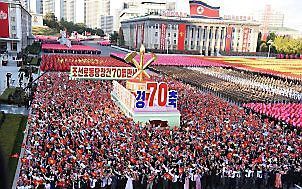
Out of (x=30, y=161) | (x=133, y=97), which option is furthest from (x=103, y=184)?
(x=133, y=97)

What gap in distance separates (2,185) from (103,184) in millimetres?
7877

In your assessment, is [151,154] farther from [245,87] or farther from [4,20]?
[4,20]

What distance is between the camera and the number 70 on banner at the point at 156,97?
15.4 metres

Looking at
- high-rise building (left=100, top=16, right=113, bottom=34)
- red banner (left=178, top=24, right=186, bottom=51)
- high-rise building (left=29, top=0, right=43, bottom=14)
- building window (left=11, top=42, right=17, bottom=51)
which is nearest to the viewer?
building window (left=11, top=42, right=17, bottom=51)

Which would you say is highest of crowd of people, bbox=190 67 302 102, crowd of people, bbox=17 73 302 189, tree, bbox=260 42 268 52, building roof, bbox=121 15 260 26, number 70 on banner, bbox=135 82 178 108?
building roof, bbox=121 15 260 26

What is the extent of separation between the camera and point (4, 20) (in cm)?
4978

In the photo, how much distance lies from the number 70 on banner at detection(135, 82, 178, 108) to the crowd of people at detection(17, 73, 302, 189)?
43.4 inches

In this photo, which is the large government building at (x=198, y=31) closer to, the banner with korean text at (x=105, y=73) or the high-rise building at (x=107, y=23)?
the banner with korean text at (x=105, y=73)

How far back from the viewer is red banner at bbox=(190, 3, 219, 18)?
237 feet

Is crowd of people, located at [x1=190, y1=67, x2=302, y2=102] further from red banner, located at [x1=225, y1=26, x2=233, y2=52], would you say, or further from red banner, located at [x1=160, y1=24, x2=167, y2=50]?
red banner, located at [x1=225, y1=26, x2=233, y2=52]

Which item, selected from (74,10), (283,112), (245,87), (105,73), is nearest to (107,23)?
(74,10)

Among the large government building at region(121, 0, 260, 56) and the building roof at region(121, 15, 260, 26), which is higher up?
the building roof at region(121, 15, 260, 26)

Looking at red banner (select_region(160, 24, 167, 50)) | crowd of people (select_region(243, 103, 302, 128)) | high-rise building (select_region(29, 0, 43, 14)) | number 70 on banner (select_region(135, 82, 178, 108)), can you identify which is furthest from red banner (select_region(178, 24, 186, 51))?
high-rise building (select_region(29, 0, 43, 14))

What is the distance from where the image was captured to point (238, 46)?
74062 millimetres
